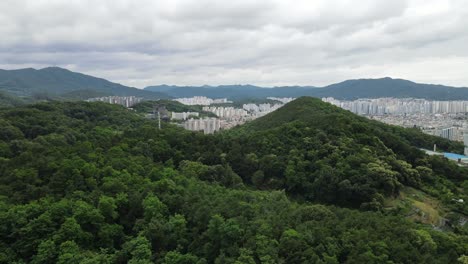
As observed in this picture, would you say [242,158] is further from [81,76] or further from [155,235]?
[81,76]

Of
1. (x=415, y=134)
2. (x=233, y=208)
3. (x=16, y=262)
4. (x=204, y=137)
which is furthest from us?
(x=415, y=134)

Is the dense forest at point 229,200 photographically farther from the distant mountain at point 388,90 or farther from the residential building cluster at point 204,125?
the distant mountain at point 388,90

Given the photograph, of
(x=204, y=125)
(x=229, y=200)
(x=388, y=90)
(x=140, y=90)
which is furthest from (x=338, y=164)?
(x=140, y=90)

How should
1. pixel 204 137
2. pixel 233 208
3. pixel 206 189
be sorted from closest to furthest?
pixel 233 208
pixel 206 189
pixel 204 137

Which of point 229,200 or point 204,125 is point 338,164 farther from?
point 204,125

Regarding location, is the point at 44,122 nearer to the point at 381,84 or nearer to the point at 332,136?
the point at 332,136

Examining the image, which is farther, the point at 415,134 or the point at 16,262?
the point at 415,134

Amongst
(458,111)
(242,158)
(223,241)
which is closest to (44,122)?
A: (242,158)

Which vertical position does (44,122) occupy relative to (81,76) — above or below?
below

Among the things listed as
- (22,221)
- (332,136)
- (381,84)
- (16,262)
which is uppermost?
(381,84)
